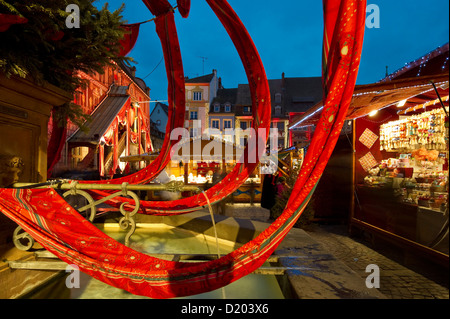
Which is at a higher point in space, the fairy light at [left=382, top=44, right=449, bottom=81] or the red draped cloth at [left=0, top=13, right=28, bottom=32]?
the fairy light at [left=382, top=44, right=449, bottom=81]

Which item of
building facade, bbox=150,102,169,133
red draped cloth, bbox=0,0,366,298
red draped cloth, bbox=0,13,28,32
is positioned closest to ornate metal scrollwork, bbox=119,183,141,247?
red draped cloth, bbox=0,0,366,298

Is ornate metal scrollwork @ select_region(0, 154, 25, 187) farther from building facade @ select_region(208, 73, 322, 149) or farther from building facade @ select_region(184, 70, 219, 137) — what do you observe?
building facade @ select_region(184, 70, 219, 137)

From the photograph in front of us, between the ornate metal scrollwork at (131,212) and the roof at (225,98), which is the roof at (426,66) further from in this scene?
the roof at (225,98)

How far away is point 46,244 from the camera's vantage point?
2.13m

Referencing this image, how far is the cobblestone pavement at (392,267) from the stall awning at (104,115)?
1234 cm

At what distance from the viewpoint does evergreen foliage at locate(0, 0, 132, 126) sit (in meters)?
2.46

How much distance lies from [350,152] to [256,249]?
20.2 feet

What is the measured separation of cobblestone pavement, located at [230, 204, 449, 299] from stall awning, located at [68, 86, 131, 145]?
12341mm

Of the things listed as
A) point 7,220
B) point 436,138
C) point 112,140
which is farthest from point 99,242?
point 112,140

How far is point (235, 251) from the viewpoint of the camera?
2.17 metres

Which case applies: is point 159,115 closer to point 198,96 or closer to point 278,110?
point 198,96

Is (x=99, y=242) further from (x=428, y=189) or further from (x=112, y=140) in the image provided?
(x=112, y=140)

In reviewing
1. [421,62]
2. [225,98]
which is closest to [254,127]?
[421,62]

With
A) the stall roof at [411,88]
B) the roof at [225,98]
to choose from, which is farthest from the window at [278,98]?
the stall roof at [411,88]
